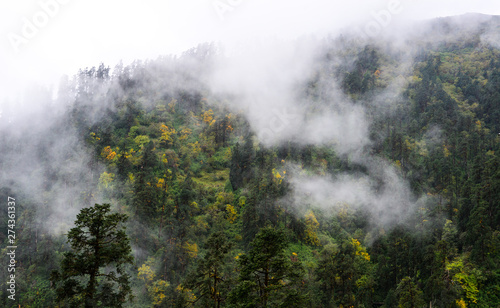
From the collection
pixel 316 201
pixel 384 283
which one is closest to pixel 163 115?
pixel 316 201

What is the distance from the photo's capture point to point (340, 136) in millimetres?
89312

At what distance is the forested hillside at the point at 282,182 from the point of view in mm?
41344

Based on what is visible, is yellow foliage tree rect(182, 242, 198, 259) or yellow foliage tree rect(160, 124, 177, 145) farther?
yellow foliage tree rect(160, 124, 177, 145)

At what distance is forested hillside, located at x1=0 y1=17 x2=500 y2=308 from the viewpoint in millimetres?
41344

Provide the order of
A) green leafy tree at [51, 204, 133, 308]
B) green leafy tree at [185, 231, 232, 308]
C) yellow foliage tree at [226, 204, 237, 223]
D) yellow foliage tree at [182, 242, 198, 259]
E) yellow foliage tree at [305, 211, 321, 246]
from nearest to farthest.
A: green leafy tree at [51, 204, 133, 308], green leafy tree at [185, 231, 232, 308], yellow foliage tree at [182, 242, 198, 259], yellow foliage tree at [305, 211, 321, 246], yellow foliage tree at [226, 204, 237, 223]

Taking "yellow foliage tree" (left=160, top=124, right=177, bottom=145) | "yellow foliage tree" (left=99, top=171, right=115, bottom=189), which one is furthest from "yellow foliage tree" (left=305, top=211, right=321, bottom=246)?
"yellow foliage tree" (left=99, top=171, right=115, bottom=189)

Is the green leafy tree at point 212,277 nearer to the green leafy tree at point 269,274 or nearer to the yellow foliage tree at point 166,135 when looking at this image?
the green leafy tree at point 269,274

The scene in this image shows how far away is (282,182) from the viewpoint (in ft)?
218

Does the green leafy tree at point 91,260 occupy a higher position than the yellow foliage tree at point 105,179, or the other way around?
the yellow foliage tree at point 105,179

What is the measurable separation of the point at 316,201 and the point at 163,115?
54.7 m

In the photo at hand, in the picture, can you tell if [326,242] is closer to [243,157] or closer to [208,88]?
[243,157]

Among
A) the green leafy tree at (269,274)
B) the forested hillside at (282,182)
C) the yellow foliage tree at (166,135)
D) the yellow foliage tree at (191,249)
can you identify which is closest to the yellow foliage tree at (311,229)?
the forested hillside at (282,182)

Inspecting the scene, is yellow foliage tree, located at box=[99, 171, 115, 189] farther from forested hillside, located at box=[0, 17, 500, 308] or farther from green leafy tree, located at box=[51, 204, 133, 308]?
green leafy tree, located at box=[51, 204, 133, 308]

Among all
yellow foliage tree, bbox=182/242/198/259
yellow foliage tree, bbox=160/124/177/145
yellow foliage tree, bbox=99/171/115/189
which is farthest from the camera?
yellow foliage tree, bbox=160/124/177/145
